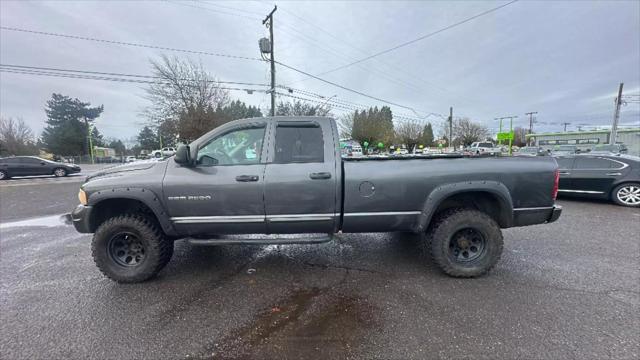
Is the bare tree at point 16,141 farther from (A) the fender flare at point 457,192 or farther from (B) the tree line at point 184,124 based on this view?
(A) the fender flare at point 457,192

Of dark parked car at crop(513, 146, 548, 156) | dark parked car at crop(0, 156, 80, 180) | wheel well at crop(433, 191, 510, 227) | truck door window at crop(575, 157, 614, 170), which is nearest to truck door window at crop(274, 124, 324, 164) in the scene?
wheel well at crop(433, 191, 510, 227)

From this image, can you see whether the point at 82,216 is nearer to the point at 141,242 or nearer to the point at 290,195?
the point at 141,242

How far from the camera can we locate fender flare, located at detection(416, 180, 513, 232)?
3137 millimetres

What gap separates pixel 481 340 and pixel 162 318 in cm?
299

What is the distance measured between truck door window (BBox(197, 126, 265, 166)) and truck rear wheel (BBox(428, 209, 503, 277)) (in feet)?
8.08

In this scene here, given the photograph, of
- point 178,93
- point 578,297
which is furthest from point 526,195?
point 178,93

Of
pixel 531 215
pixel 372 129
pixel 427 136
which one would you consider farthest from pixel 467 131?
pixel 531 215

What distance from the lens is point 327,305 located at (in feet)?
9.00

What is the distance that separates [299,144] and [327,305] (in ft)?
6.18

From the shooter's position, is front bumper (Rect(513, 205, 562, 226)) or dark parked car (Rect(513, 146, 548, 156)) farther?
dark parked car (Rect(513, 146, 548, 156))

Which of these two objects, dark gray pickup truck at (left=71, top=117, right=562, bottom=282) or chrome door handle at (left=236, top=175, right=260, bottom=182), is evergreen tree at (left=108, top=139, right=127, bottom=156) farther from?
chrome door handle at (left=236, top=175, right=260, bottom=182)

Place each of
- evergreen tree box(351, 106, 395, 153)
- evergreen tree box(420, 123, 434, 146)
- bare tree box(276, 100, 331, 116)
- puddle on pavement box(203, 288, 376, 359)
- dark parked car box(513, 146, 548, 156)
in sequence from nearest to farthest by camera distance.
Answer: puddle on pavement box(203, 288, 376, 359), dark parked car box(513, 146, 548, 156), bare tree box(276, 100, 331, 116), evergreen tree box(351, 106, 395, 153), evergreen tree box(420, 123, 434, 146)

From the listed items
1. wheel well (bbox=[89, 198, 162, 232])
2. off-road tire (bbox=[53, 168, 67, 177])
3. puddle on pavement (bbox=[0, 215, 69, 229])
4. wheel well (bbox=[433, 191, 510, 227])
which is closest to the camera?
wheel well (bbox=[89, 198, 162, 232])

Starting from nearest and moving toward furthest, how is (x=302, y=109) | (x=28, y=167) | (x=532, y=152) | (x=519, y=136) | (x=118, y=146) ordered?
(x=28, y=167)
(x=532, y=152)
(x=302, y=109)
(x=118, y=146)
(x=519, y=136)
